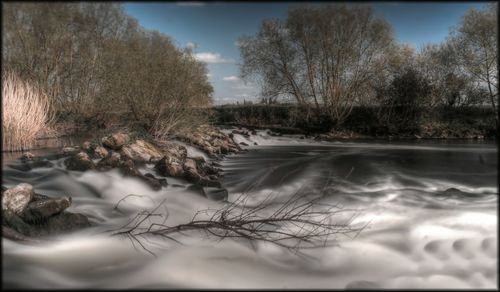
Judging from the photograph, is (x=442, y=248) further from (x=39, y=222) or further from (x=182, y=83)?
(x=182, y=83)

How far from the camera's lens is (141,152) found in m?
8.59

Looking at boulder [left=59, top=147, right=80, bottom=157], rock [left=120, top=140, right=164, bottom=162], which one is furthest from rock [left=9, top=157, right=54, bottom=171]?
rock [left=120, top=140, right=164, bottom=162]

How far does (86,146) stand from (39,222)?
450 cm

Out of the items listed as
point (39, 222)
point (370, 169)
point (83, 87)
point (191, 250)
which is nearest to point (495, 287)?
point (191, 250)

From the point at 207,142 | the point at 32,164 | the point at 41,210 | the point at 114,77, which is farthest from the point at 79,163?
the point at 114,77

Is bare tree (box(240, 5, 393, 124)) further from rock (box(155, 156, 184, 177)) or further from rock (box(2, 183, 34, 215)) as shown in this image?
rock (box(2, 183, 34, 215))

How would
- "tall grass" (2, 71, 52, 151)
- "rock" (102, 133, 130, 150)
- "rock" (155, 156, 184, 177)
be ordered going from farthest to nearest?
"rock" (102, 133, 130, 150)
"tall grass" (2, 71, 52, 151)
"rock" (155, 156, 184, 177)

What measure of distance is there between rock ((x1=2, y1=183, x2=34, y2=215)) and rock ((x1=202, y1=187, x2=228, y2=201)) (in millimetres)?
2987

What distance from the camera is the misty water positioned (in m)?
2.37

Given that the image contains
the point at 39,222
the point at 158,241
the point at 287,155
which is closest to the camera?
the point at 158,241

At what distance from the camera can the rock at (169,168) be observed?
7430 millimetres

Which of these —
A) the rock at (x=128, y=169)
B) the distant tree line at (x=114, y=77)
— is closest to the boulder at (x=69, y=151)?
the rock at (x=128, y=169)

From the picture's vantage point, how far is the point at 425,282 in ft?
6.63

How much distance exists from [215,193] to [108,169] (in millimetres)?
2272
